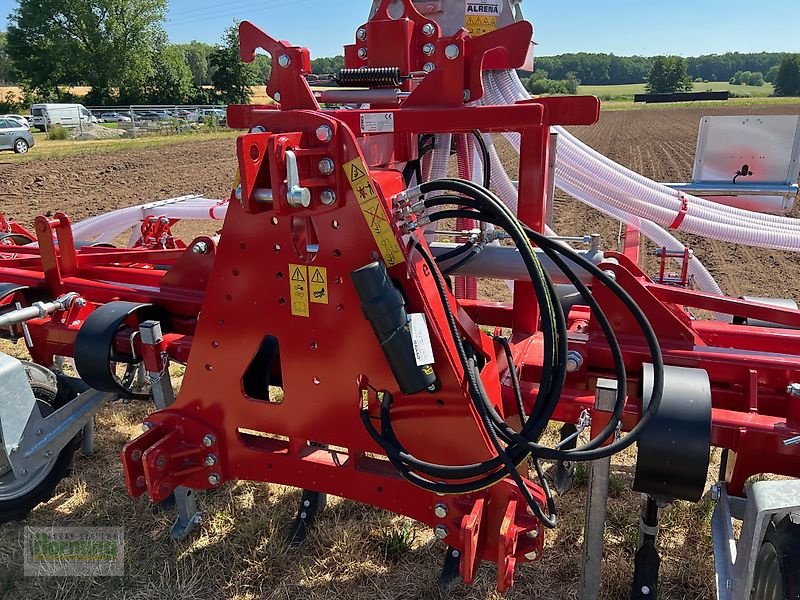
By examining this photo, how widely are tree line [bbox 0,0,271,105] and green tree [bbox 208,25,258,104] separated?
83 millimetres

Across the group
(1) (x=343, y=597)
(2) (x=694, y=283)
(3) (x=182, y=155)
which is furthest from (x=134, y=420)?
(3) (x=182, y=155)

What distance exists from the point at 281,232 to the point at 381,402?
66 centimetres

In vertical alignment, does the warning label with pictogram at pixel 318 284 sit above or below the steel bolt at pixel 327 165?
below

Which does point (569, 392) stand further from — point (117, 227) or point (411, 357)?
point (117, 227)

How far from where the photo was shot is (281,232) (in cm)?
208

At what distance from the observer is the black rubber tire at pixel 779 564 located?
161 centimetres

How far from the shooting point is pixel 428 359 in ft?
6.15

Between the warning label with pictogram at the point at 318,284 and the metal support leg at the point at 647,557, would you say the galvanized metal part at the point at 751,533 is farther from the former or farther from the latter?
the warning label with pictogram at the point at 318,284

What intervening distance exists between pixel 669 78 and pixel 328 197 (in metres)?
92.2

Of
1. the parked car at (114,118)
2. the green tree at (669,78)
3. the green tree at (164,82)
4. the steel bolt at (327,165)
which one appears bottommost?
the steel bolt at (327,165)

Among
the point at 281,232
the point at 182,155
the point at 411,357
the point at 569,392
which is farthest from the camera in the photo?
the point at 182,155

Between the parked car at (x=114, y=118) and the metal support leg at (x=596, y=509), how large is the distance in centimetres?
3767

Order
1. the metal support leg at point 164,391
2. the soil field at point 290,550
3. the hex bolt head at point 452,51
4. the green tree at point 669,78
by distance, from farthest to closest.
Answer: the green tree at point 669,78, the soil field at point 290,550, the metal support leg at point 164,391, the hex bolt head at point 452,51

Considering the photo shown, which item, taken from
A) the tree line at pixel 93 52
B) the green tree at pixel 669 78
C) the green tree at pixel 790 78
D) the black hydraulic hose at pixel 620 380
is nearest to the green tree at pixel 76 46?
the tree line at pixel 93 52
